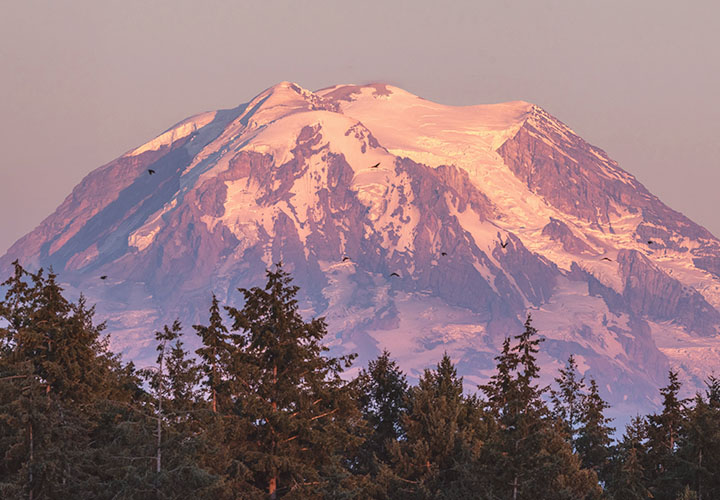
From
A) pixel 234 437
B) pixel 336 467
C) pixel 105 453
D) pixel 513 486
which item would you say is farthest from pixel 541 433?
pixel 105 453

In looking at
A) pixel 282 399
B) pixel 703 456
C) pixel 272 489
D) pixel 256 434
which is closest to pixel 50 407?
pixel 256 434

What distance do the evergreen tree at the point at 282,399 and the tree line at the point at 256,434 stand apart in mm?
73

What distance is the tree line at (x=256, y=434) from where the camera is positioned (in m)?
48.5

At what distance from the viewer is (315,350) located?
5606 centimetres

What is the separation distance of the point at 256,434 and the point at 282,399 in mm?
2413

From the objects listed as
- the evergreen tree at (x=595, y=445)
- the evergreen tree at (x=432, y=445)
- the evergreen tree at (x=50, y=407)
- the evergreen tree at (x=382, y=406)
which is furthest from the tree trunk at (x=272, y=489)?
the evergreen tree at (x=595, y=445)

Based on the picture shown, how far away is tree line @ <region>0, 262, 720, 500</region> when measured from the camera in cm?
4850

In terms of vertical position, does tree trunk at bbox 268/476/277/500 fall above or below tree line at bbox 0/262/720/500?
below

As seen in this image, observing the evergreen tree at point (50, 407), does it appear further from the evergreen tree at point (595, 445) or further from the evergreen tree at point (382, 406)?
the evergreen tree at point (595, 445)

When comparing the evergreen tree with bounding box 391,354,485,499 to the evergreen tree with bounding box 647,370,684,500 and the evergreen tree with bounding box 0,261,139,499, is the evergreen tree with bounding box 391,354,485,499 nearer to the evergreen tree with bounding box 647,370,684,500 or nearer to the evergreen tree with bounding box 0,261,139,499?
the evergreen tree with bounding box 647,370,684,500

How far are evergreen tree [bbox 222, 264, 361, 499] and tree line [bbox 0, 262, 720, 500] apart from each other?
0.24 ft

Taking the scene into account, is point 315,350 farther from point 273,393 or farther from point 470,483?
point 470,483

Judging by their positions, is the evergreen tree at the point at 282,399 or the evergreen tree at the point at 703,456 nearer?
the evergreen tree at the point at 282,399

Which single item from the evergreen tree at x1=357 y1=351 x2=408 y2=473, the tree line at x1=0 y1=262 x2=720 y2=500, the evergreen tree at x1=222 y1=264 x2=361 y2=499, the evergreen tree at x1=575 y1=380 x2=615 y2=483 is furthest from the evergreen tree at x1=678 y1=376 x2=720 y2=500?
the evergreen tree at x1=357 y1=351 x2=408 y2=473
